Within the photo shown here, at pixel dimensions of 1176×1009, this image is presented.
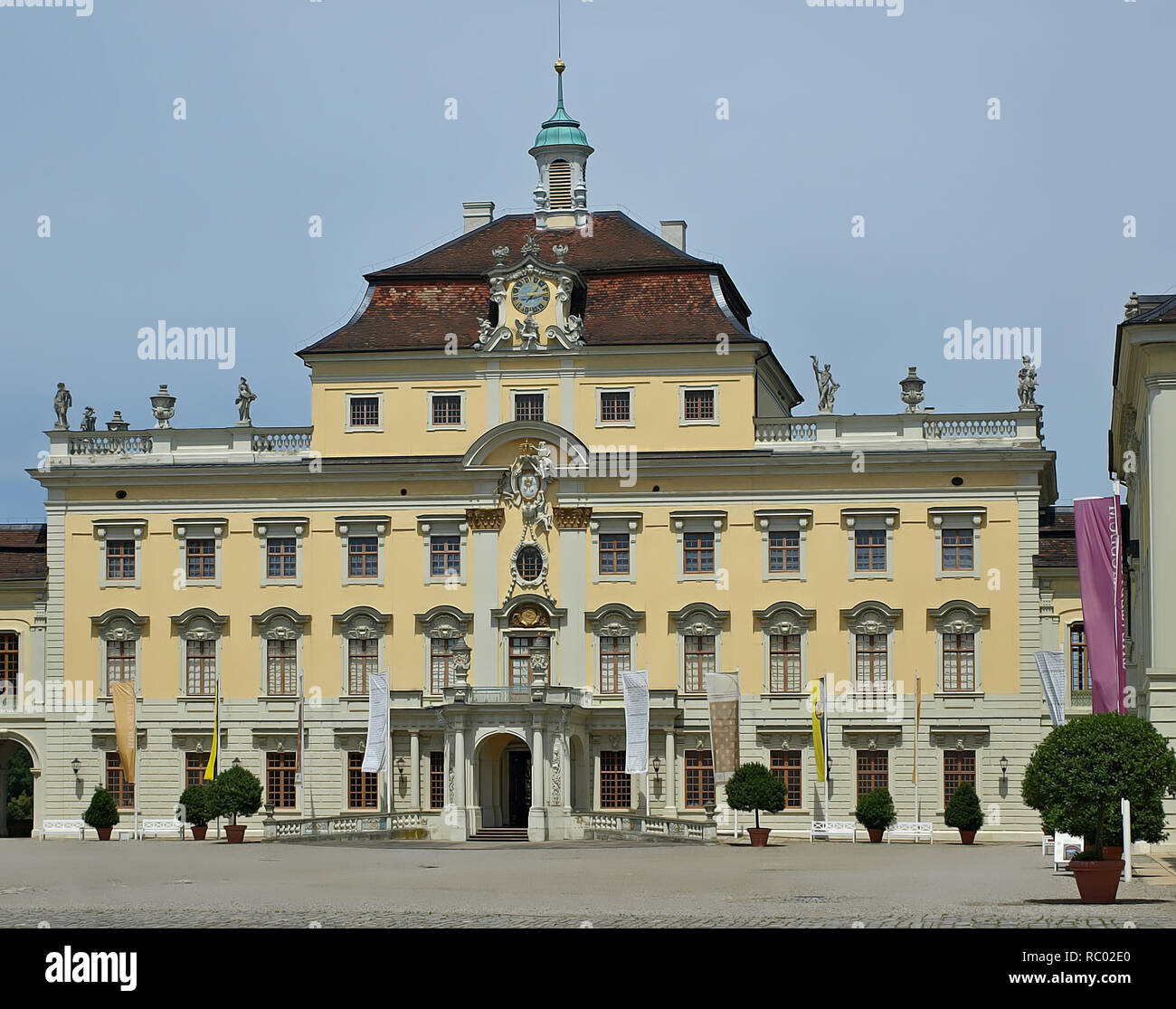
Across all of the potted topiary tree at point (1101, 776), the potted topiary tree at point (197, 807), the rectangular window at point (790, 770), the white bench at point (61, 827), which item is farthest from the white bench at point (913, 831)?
the potted topiary tree at point (1101, 776)

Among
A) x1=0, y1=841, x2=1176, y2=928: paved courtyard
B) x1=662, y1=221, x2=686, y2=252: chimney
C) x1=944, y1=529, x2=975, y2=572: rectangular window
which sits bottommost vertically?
x1=0, y1=841, x2=1176, y2=928: paved courtyard

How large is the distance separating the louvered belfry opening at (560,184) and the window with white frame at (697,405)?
29.6 ft

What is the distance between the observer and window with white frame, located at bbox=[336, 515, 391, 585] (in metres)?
59.1

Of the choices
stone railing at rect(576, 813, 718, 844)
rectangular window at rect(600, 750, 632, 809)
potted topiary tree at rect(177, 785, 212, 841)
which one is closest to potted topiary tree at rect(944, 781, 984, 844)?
stone railing at rect(576, 813, 718, 844)

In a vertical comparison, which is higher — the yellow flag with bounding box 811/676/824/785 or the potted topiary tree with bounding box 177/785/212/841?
the yellow flag with bounding box 811/676/824/785

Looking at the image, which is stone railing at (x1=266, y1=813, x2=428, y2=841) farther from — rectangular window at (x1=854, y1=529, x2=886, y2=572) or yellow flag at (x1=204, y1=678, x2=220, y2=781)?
rectangular window at (x1=854, y1=529, x2=886, y2=572)

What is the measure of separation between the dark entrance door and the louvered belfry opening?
17.3 meters

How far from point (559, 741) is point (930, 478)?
1259 centimetres

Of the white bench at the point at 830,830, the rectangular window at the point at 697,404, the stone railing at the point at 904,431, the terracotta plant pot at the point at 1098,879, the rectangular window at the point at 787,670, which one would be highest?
the rectangular window at the point at 697,404

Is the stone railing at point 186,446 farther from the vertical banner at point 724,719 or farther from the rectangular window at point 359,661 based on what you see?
the vertical banner at point 724,719

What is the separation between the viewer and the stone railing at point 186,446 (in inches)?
2367

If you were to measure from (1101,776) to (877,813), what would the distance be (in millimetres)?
25090
